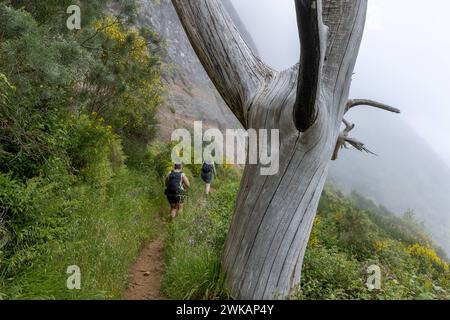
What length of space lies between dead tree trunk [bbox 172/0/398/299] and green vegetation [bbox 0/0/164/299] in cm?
166

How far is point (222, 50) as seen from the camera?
2854 millimetres

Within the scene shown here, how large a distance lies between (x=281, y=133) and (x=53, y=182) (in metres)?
3.02

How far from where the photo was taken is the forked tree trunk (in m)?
2.77

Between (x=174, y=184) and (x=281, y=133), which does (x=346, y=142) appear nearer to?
(x=281, y=133)

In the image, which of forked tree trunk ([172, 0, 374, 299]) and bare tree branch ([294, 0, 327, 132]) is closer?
bare tree branch ([294, 0, 327, 132])

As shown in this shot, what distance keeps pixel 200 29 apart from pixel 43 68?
225 cm

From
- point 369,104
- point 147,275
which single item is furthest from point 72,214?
point 369,104

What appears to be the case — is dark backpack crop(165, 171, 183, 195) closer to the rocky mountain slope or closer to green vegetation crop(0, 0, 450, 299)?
green vegetation crop(0, 0, 450, 299)

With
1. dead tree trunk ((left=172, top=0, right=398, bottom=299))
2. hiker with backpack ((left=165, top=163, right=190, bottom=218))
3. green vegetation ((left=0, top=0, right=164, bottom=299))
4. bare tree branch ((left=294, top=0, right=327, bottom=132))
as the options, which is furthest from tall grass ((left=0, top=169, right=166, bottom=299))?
bare tree branch ((left=294, top=0, right=327, bottom=132))

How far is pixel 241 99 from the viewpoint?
302cm

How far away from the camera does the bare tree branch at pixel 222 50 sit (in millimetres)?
2848

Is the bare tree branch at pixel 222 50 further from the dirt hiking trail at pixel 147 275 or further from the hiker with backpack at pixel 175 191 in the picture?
the hiker with backpack at pixel 175 191
